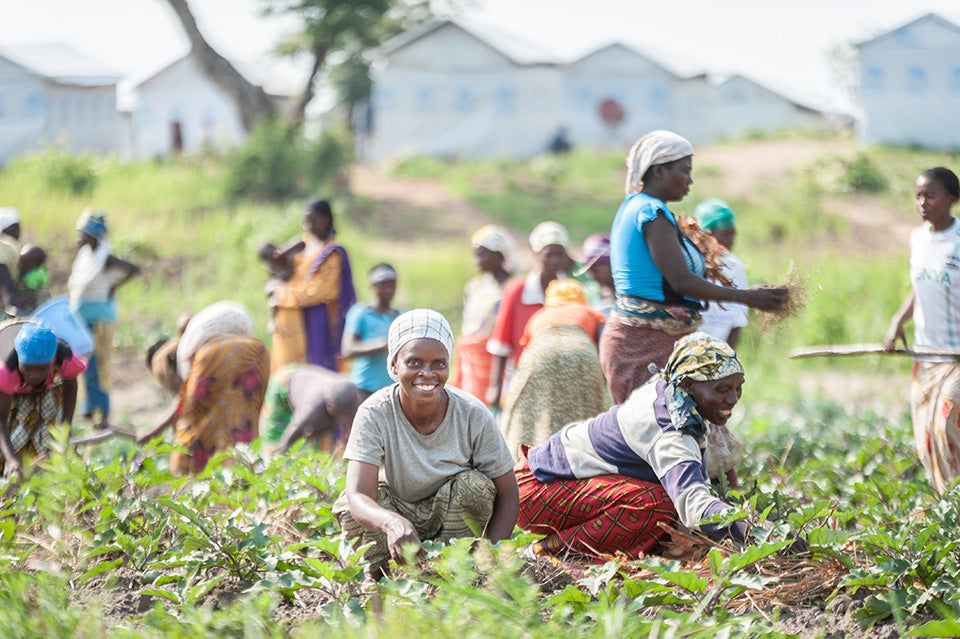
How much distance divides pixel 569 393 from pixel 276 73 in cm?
3743

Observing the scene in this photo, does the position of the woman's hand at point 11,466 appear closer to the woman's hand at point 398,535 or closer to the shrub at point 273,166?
the woman's hand at point 398,535

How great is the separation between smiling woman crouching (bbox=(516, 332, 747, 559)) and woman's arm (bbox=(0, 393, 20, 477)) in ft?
7.47

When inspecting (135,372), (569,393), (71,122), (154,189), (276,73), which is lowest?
(135,372)

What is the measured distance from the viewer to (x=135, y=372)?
13.4m

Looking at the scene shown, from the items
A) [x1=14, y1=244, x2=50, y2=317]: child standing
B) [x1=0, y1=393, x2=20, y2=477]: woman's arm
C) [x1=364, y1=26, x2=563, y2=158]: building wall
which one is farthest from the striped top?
[x1=364, y1=26, x2=563, y2=158]: building wall

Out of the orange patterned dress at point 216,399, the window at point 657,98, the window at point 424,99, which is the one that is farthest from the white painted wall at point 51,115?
the orange patterned dress at point 216,399

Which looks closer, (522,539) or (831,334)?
(522,539)

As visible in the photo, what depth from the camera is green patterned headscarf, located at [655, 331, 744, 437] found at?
4.05 m

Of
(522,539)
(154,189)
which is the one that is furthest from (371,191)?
(522,539)

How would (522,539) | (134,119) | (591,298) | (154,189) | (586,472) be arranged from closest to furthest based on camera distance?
(522,539)
(586,472)
(591,298)
(154,189)
(134,119)

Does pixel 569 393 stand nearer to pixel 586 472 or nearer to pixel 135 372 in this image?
pixel 586 472

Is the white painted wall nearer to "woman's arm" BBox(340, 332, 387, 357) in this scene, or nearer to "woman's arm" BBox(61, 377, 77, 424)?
"woman's arm" BBox(340, 332, 387, 357)

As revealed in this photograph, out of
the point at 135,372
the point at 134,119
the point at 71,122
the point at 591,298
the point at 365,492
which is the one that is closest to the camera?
the point at 365,492

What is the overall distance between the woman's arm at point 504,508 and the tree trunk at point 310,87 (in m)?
22.1
